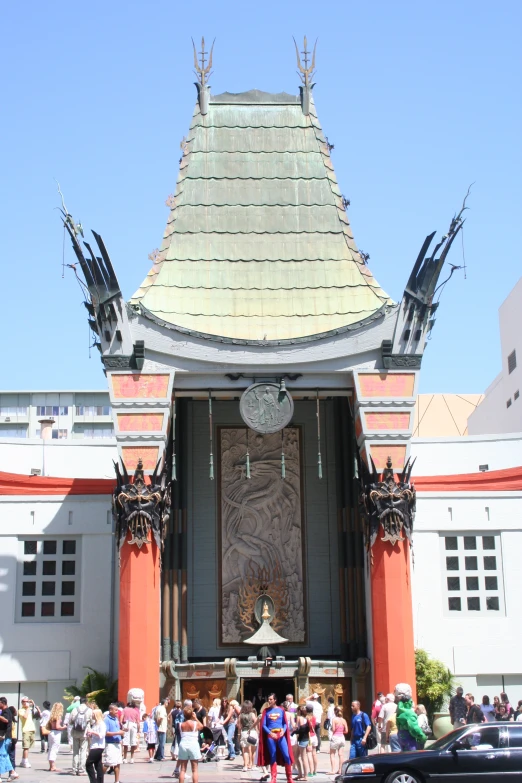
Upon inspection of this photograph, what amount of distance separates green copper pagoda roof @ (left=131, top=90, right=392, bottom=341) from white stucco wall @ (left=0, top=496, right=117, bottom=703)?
6.91 metres

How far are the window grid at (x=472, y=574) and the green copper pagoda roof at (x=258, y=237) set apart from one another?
779cm

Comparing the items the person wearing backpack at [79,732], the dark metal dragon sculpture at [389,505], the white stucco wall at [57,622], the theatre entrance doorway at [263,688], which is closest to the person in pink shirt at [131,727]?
the person wearing backpack at [79,732]

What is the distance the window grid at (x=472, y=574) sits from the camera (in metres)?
36.0

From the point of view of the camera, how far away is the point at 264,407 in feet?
114

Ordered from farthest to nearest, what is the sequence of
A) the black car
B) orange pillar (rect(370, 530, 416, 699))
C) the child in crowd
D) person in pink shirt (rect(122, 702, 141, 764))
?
orange pillar (rect(370, 530, 416, 699)) < the child in crowd < person in pink shirt (rect(122, 702, 141, 764)) < the black car

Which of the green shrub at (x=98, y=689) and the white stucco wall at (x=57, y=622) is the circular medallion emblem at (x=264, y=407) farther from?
the green shrub at (x=98, y=689)

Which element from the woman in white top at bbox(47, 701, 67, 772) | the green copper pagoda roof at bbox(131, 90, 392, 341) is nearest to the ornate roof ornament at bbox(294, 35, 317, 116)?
the green copper pagoda roof at bbox(131, 90, 392, 341)

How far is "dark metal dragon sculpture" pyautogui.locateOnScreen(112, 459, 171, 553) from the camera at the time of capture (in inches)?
1312

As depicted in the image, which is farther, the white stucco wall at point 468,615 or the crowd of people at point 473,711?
the white stucco wall at point 468,615

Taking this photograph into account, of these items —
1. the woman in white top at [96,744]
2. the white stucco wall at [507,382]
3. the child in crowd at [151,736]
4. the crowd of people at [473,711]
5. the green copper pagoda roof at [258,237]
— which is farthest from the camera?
Result: the white stucco wall at [507,382]

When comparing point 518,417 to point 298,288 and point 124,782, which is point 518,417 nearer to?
point 298,288

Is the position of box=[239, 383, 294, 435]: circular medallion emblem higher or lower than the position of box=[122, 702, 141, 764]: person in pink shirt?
higher

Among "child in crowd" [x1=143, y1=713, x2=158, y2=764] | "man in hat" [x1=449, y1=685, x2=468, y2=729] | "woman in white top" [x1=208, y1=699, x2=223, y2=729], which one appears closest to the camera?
"man in hat" [x1=449, y1=685, x2=468, y2=729]

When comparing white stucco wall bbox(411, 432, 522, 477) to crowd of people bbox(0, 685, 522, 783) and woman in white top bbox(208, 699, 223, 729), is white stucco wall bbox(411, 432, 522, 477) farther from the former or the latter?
woman in white top bbox(208, 699, 223, 729)
